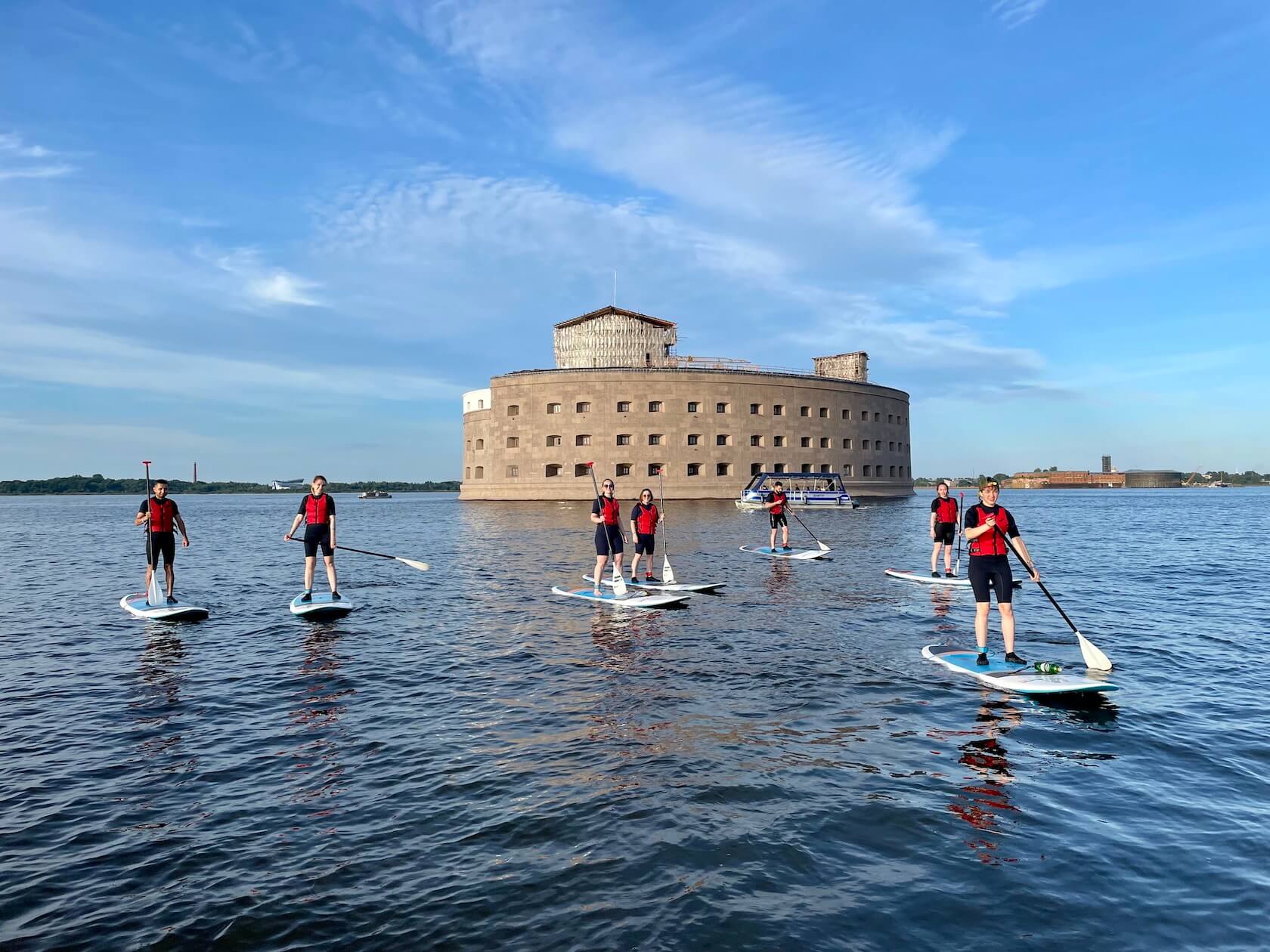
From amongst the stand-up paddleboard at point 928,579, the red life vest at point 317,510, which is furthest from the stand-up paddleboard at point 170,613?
the stand-up paddleboard at point 928,579

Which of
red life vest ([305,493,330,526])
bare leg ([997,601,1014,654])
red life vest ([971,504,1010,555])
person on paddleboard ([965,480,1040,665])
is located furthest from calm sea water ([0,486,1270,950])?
red life vest ([305,493,330,526])

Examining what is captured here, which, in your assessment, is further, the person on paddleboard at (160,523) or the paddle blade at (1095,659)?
the person on paddleboard at (160,523)

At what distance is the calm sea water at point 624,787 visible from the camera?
15.7 feet

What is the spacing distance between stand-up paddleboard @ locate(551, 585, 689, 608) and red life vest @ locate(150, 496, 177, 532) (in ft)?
27.0

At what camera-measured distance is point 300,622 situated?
15258 mm

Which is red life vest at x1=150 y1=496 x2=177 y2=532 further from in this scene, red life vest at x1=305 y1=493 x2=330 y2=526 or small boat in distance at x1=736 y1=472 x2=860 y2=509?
small boat in distance at x1=736 y1=472 x2=860 y2=509

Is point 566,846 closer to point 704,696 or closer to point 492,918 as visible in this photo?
point 492,918

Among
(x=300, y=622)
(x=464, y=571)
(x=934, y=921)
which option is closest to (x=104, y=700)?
(x=300, y=622)

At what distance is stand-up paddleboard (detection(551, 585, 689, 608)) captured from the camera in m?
16.1

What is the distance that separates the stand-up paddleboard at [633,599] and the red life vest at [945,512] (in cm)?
707

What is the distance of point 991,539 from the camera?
10.1 m

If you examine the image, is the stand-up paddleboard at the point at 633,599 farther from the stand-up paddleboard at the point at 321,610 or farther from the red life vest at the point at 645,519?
the stand-up paddleboard at the point at 321,610

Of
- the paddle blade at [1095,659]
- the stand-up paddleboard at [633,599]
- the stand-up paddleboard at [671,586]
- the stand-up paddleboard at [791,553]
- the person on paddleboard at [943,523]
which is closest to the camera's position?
the paddle blade at [1095,659]

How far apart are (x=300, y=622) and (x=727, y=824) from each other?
11.7 m
